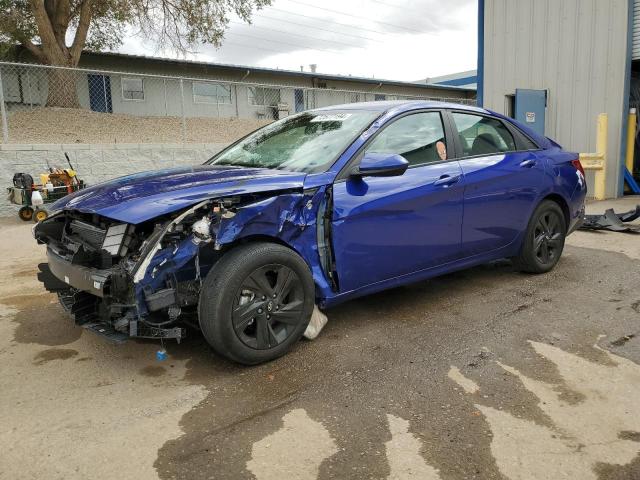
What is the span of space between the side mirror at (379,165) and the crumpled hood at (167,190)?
0.40 metres

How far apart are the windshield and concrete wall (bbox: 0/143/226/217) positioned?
7.37m

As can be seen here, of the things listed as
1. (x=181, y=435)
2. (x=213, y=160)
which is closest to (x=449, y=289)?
(x=213, y=160)

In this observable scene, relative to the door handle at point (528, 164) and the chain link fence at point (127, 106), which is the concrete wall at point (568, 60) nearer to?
the chain link fence at point (127, 106)

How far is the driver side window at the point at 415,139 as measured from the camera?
387cm

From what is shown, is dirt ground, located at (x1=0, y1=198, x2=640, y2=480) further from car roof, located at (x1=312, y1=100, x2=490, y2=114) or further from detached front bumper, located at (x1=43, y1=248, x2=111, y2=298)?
car roof, located at (x1=312, y1=100, x2=490, y2=114)

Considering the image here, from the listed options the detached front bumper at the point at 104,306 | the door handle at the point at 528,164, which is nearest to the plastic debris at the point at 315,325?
the detached front bumper at the point at 104,306

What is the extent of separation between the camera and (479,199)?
14.2 ft

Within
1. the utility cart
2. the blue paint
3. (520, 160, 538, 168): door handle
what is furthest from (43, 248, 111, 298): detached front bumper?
the utility cart

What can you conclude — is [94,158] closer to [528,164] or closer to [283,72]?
[528,164]

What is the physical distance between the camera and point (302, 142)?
3971 mm

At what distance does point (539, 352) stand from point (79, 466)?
2.75m

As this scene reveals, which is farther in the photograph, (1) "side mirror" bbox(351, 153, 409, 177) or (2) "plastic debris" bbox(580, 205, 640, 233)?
(2) "plastic debris" bbox(580, 205, 640, 233)

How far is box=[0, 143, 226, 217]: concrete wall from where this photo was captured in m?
9.99

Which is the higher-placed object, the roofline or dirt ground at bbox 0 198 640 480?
the roofline
